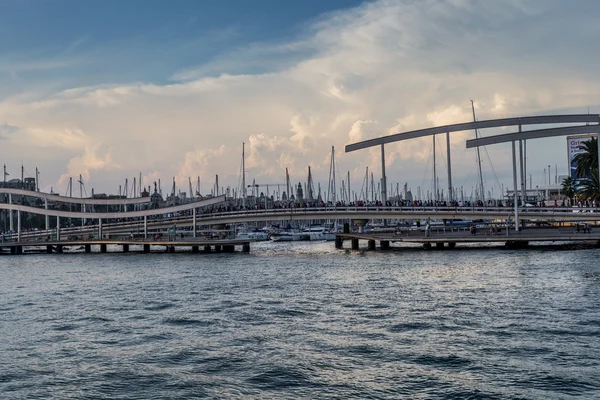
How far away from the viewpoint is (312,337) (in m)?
23.9

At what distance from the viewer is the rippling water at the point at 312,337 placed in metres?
17.9

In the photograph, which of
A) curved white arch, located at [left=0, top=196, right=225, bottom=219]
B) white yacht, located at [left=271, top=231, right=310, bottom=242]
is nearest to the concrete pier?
curved white arch, located at [left=0, top=196, right=225, bottom=219]

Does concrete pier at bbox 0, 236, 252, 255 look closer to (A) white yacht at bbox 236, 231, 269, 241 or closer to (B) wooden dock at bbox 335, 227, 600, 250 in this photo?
(B) wooden dock at bbox 335, 227, 600, 250

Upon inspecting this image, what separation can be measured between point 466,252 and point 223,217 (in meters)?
33.2

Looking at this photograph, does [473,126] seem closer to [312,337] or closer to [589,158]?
[589,158]

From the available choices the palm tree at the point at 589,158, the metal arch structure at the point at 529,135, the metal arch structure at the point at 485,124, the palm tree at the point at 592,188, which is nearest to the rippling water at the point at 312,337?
the metal arch structure at the point at 529,135

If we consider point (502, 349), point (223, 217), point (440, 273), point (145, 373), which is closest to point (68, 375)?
point (145, 373)

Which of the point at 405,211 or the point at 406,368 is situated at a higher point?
the point at 405,211

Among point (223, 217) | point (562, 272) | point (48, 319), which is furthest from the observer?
point (223, 217)

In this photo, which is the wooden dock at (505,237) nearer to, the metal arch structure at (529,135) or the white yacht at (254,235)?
the metal arch structure at (529,135)

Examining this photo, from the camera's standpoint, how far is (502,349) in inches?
832

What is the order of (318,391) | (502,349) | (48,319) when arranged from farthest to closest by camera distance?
(48,319)
(502,349)
(318,391)

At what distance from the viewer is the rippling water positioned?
17.9m

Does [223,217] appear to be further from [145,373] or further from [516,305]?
[145,373]
